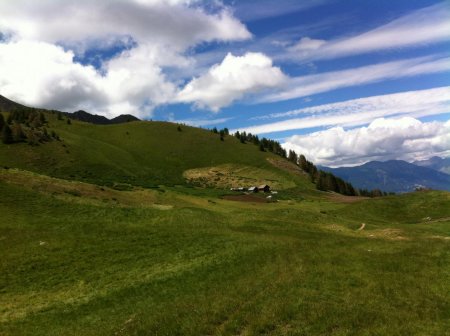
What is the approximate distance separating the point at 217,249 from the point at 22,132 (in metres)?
117

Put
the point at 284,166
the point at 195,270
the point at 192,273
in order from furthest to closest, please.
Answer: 1. the point at 284,166
2. the point at 195,270
3. the point at 192,273

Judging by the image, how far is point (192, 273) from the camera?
98.2 feet

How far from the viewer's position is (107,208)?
49406 millimetres

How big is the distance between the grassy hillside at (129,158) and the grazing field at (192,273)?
39.3 metres

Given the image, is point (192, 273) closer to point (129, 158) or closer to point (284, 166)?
point (129, 158)

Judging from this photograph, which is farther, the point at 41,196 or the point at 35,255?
the point at 41,196

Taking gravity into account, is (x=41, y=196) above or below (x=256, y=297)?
above

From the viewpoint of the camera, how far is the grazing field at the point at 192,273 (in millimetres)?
19188

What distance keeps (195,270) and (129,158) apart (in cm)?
13551

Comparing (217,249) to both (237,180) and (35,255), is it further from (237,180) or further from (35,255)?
(237,180)

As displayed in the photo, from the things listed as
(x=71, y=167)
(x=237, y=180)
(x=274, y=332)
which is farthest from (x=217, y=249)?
(x=237, y=180)

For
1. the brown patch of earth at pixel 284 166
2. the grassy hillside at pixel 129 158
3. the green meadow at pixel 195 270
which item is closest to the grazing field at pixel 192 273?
Answer: the green meadow at pixel 195 270

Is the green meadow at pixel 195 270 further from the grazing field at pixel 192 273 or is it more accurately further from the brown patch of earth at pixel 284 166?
the brown patch of earth at pixel 284 166

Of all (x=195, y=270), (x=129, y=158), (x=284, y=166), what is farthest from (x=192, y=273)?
(x=284, y=166)
